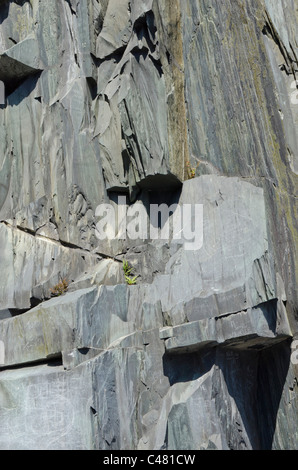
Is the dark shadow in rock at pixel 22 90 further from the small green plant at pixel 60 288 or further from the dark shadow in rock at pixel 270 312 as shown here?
the dark shadow in rock at pixel 270 312

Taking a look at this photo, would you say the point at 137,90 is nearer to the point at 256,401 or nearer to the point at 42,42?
the point at 42,42

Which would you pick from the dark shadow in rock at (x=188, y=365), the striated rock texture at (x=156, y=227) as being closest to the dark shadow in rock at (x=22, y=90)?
the striated rock texture at (x=156, y=227)

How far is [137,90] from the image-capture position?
44.8ft

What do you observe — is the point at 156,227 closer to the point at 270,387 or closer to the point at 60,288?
the point at 60,288

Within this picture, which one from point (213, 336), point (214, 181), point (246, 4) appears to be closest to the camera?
point (213, 336)

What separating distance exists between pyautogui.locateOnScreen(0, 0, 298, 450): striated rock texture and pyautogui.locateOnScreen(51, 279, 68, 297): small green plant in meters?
0.14

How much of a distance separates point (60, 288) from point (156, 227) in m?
1.47

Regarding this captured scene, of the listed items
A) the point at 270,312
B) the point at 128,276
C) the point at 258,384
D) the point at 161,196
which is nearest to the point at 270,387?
the point at 258,384

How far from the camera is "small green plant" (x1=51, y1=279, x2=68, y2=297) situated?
1362 cm

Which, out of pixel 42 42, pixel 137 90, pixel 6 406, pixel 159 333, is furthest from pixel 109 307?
pixel 42 42

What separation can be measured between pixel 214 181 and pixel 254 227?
896mm

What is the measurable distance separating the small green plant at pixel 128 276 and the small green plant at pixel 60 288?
0.79 metres

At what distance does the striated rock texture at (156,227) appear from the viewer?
1240 centimetres

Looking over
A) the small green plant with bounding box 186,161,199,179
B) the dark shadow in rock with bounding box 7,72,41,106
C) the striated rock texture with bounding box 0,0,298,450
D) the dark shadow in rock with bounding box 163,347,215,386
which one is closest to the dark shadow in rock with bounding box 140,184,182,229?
the striated rock texture with bounding box 0,0,298,450
